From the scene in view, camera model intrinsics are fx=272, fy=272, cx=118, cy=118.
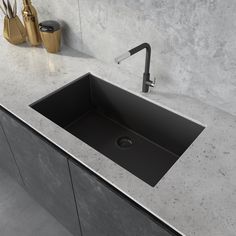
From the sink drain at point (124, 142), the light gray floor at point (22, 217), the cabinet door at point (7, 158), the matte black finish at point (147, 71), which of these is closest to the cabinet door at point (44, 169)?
the cabinet door at point (7, 158)

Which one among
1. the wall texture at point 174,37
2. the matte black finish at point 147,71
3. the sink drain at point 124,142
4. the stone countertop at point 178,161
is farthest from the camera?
the sink drain at point 124,142

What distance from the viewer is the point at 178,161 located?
102cm

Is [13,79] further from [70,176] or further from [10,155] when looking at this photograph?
[70,176]

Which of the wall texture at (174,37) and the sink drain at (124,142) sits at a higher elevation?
the wall texture at (174,37)

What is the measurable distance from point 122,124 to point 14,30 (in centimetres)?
91

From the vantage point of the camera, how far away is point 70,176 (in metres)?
1.13

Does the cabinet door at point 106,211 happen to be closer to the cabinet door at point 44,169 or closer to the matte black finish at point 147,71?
the cabinet door at point 44,169

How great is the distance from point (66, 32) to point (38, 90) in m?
0.50

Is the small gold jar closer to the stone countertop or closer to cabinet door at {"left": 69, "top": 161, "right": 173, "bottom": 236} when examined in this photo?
the stone countertop

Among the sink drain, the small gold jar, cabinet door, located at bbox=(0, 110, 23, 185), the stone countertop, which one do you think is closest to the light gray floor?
cabinet door, located at bbox=(0, 110, 23, 185)

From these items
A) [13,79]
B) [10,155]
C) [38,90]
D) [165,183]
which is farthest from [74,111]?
[165,183]

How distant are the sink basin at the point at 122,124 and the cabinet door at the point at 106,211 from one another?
0.83 feet

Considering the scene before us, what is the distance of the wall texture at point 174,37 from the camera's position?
3.51ft

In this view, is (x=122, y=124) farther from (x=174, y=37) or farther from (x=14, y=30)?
(x=14, y=30)
